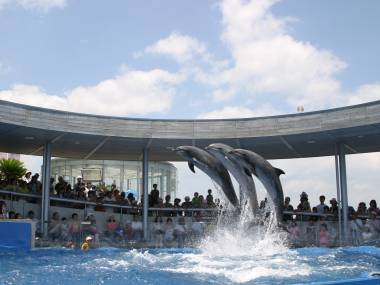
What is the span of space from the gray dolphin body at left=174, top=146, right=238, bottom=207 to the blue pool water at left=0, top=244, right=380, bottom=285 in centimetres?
156

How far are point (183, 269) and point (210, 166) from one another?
12.6ft

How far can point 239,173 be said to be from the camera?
13.2 metres

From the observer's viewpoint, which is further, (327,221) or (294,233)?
(327,221)

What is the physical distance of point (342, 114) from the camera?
16516 mm

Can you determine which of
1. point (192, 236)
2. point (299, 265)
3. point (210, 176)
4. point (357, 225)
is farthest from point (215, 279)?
point (357, 225)

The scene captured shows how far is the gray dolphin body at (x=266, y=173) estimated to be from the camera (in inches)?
494

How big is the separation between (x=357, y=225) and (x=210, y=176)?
19.2 ft

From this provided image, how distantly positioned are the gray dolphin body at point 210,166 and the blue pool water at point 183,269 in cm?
156

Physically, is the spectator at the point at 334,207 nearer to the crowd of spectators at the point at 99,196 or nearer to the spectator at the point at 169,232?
the crowd of spectators at the point at 99,196

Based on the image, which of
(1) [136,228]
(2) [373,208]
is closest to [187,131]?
(1) [136,228]

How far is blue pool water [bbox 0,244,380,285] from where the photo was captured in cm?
828

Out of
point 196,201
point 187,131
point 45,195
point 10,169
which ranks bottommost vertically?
point 196,201

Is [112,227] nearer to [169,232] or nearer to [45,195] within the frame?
[169,232]

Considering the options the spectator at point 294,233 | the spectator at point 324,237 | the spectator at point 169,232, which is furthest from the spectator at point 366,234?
the spectator at point 169,232
